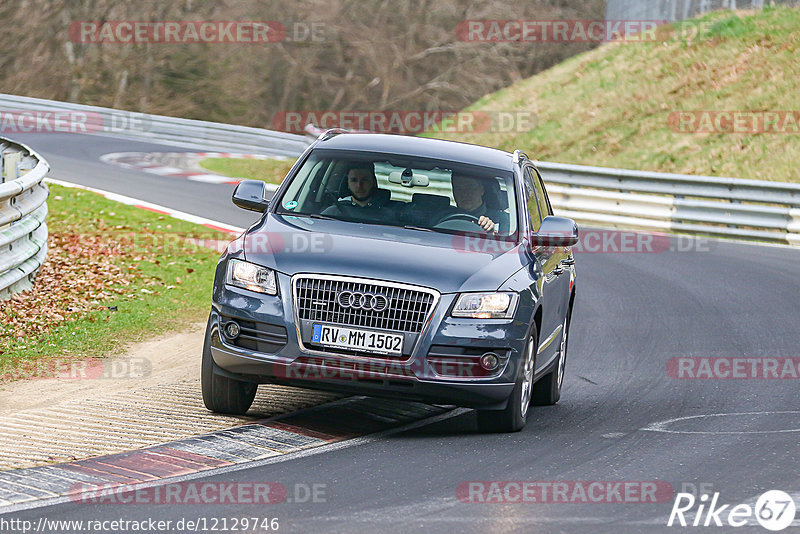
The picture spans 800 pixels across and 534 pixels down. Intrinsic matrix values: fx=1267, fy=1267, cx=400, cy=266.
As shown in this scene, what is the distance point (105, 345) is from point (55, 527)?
5398mm

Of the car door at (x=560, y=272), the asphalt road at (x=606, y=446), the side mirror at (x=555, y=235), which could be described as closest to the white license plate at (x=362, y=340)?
the asphalt road at (x=606, y=446)

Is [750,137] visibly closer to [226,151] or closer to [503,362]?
[226,151]

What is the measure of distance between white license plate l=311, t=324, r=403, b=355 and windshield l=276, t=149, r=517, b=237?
4.14 feet

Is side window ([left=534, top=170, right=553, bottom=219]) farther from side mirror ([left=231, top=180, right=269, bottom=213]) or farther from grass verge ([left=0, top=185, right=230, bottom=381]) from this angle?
grass verge ([left=0, top=185, right=230, bottom=381])

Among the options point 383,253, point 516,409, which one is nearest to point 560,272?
point 516,409

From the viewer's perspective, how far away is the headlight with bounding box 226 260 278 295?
7730 mm

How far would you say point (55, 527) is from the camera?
5.62 m

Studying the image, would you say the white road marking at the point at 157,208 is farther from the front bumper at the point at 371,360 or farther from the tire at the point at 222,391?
the front bumper at the point at 371,360

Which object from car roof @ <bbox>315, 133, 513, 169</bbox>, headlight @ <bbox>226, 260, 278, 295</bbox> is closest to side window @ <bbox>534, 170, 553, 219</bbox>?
car roof @ <bbox>315, 133, 513, 169</bbox>

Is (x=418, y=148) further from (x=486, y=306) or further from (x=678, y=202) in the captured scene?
(x=678, y=202)

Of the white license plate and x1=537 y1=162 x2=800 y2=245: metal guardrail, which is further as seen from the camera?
x1=537 y1=162 x2=800 y2=245: metal guardrail

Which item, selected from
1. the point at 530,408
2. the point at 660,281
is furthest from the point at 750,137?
the point at 530,408

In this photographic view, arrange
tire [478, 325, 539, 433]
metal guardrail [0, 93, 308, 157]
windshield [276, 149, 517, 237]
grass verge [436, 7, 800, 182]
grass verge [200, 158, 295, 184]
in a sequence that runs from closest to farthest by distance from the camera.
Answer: tire [478, 325, 539, 433] < windshield [276, 149, 517, 237] < grass verge [436, 7, 800, 182] < grass verge [200, 158, 295, 184] < metal guardrail [0, 93, 308, 157]

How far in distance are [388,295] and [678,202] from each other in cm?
1618
